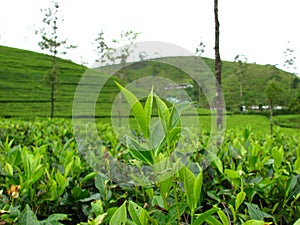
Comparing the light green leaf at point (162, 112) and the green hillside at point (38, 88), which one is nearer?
the light green leaf at point (162, 112)

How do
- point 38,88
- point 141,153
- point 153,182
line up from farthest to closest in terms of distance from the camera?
point 38,88
point 153,182
point 141,153

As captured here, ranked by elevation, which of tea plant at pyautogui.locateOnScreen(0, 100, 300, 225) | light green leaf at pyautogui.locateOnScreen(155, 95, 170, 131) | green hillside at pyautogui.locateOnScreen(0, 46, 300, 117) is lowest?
tea plant at pyautogui.locateOnScreen(0, 100, 300, 225)

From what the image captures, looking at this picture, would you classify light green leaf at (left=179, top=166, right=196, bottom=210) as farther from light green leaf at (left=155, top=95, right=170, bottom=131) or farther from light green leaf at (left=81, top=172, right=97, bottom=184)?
light green leaf at (left=81, top=172, right=97, bottom=184)

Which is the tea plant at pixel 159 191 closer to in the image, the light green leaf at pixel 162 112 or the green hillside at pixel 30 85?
the light green leaf at pixel 162 112

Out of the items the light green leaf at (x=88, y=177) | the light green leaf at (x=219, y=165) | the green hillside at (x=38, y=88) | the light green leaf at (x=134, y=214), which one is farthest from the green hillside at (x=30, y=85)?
the light green leaf at (x=134, y=214)

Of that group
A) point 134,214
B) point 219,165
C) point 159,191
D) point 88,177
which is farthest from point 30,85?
point 134,214

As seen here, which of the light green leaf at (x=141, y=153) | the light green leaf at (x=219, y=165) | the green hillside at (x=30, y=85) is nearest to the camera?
the light green leaf at (x=141, y=153)

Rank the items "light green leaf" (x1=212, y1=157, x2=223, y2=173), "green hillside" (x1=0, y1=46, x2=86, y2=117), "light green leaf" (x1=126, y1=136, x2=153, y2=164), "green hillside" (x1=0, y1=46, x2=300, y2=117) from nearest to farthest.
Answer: "light green leaf" (x1=126, y1=136, x2=153, y2=164) < "light green leaf" (x1=212, y1=157, x2=223, y2=173) < "green hillside" (x1=0, y1=46, x2=86, y2=117) < "green hillside" (x1=0, y1=46, x2=300, y2=117)

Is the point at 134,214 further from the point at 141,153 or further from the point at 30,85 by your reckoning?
the point at 30,85

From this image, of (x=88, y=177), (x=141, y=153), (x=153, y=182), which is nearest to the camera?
(x=141, y=153)

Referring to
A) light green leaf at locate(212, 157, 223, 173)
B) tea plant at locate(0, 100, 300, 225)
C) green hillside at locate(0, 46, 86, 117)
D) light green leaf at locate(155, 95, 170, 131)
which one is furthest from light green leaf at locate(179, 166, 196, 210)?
green hillside at locate(0, 46, 86, 117)

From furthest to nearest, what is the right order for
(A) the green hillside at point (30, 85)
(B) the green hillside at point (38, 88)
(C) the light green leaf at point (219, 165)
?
1. (B) the green hillside at point (38, 88)
2. (A) the green hillside at point (30, 85)
3. (C) the light green leaf at point (219, 165)

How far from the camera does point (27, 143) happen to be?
2.96 meters

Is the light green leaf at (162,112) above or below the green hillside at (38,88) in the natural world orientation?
below
